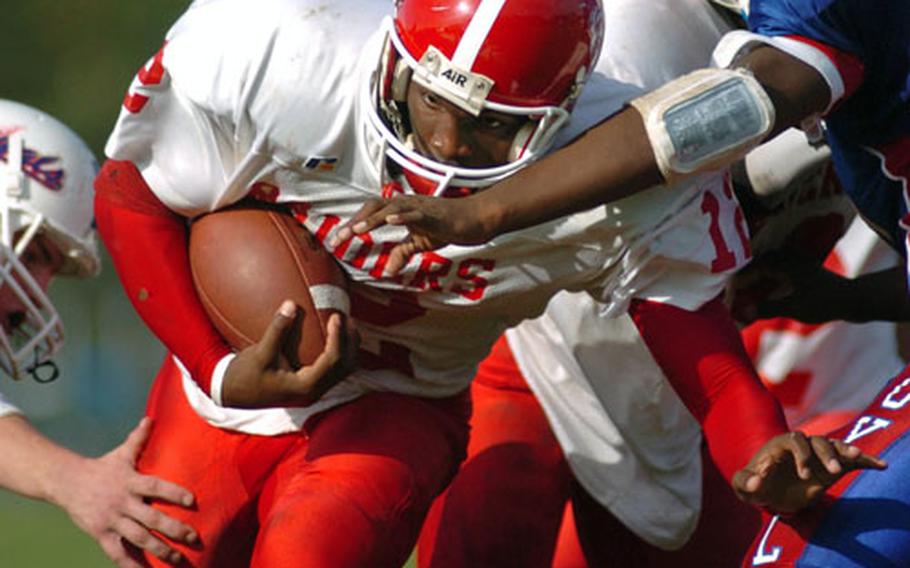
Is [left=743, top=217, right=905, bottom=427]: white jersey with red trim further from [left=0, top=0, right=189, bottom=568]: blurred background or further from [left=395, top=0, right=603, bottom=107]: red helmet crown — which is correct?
[left=0, top=0, right=189, bottom=568]: blurred background

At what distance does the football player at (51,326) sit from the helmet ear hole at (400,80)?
0.70 metres

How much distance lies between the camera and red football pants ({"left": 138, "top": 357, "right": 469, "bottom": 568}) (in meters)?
2.71

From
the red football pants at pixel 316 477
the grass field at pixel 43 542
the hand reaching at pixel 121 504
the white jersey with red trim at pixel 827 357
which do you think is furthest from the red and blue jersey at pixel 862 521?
the grass field at pixel 43 542

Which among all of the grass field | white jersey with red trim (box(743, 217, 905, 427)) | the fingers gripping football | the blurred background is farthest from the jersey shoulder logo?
the blurred background

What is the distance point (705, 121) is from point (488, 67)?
297 mm

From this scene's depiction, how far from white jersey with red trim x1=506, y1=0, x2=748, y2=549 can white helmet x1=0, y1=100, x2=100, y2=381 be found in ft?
2.68

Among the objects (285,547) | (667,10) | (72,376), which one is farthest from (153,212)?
(72,376)

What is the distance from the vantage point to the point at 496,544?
3340 mm

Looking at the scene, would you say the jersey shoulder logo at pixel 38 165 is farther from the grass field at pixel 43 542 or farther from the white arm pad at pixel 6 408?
the grass field at pixel 43 542

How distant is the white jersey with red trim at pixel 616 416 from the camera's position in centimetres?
340

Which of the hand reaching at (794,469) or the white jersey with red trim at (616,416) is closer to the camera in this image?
the hand reaching at (794,469)

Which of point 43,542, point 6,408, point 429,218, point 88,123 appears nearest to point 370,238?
point 429,218

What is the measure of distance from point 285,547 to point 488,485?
0.76 m

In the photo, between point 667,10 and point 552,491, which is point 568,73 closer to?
point 667,10
